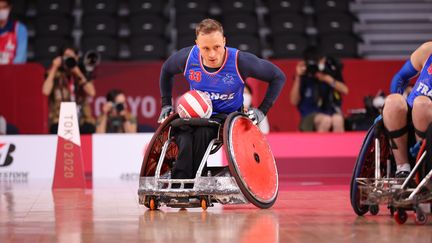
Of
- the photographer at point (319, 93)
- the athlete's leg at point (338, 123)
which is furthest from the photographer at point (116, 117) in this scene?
the athlete's leg at point (338, 123)

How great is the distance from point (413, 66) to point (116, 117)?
666cm

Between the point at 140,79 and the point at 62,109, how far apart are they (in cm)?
409

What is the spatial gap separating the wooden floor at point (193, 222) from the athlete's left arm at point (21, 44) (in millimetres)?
5403

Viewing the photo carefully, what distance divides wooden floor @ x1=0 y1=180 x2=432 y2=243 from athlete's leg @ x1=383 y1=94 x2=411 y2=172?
15.8 inches

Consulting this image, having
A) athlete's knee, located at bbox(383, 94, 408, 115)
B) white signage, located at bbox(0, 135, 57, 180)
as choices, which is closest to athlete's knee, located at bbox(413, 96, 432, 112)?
athlete's knee, located at bbox(383, 94, 408, 115)

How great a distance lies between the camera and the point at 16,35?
13516mm

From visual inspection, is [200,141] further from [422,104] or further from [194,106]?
[422,104]

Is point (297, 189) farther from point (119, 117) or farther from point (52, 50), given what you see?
point (52, 50)

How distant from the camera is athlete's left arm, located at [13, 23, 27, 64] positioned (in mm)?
13516

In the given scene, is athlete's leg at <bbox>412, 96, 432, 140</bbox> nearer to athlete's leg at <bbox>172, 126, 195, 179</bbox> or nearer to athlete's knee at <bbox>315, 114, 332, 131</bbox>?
athlete's leg at <bbox>172, 126, 195, 179</bbox>

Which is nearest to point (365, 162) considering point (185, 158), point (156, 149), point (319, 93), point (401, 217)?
point (401, 217)

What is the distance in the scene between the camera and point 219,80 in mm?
7090

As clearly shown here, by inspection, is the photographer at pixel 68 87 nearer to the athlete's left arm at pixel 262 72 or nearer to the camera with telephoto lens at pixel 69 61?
the camera with telephoto lens at pixel 69 61

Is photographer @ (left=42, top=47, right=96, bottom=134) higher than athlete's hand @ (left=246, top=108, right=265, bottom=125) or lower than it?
higher
